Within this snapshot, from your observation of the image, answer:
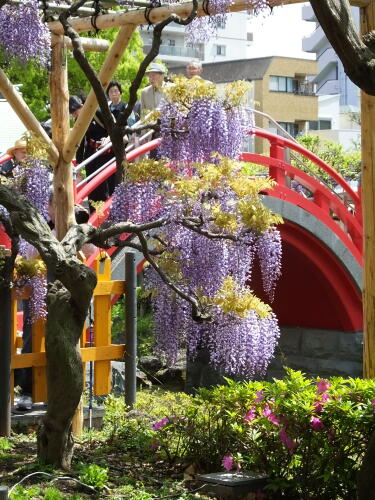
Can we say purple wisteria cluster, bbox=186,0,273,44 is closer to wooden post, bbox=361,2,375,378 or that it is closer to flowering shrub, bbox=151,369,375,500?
wooden post, bbox=361,2,375,378

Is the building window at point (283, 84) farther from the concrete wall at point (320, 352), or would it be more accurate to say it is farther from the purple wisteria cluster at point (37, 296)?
the purple wisteria cluster at point (37, 296)

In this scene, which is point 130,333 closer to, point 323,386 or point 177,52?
point 323,386

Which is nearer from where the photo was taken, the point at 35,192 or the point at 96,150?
the point at 35,192

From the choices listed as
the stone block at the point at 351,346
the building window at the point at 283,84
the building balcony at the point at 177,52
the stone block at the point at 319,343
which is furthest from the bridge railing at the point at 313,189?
the building balcony at the point at 177,52

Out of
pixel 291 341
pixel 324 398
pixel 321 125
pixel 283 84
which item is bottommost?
pixel 324 398

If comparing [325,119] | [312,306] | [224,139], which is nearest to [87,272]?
[224,139]

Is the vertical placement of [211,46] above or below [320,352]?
above

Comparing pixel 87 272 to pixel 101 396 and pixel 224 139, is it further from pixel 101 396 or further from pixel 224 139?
pixel 101 396

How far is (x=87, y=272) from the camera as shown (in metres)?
5.82

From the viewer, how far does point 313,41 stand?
57.3 metres

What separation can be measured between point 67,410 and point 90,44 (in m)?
3.33

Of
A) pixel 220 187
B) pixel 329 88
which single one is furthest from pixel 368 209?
pixel 329 88

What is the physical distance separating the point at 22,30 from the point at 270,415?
10.3 feet

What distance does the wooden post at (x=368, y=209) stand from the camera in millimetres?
7434
